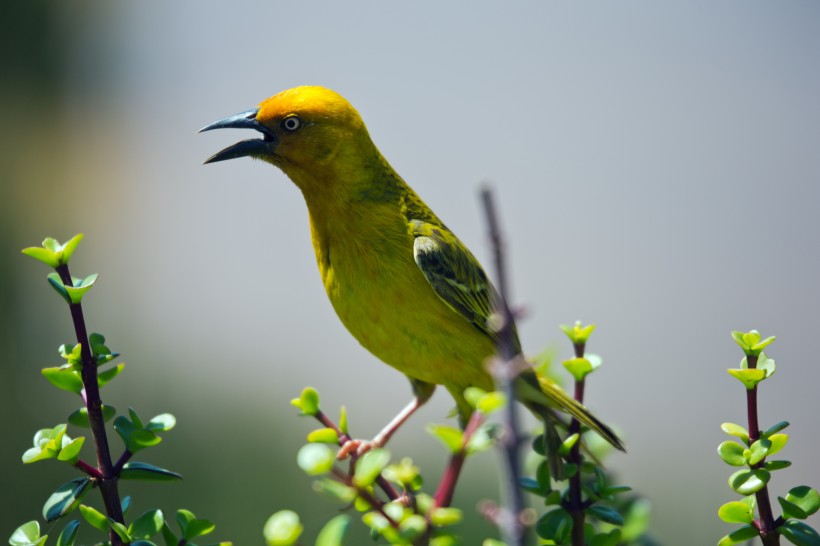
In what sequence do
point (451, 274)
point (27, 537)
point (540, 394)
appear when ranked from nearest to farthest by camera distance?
point (27, 537) < point (540, 394) < point (451, 274)

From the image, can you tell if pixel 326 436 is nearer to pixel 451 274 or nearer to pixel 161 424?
pixel 161 424

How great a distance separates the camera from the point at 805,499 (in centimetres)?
73

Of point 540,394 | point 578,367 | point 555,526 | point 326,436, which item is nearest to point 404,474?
point 326,436

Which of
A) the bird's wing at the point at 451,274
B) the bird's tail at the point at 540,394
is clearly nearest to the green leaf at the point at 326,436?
the bird's tail at the point at 540,394

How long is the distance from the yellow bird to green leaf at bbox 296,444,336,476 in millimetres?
886

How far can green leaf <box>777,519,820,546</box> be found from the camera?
2.30 ft

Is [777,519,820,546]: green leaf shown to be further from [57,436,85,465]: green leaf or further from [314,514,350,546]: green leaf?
[57,436,85,465]: green leaf

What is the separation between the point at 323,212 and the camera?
1.48 meters

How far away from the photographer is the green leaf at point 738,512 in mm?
724

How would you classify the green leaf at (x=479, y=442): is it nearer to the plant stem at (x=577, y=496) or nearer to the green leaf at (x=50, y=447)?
the plant stem at (x=577, y=496)

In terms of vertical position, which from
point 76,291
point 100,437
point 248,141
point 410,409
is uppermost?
point 248,141

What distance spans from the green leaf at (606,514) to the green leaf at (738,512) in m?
0.09

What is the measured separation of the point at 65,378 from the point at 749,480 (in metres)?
0.57

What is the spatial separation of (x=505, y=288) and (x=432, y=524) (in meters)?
0.18
